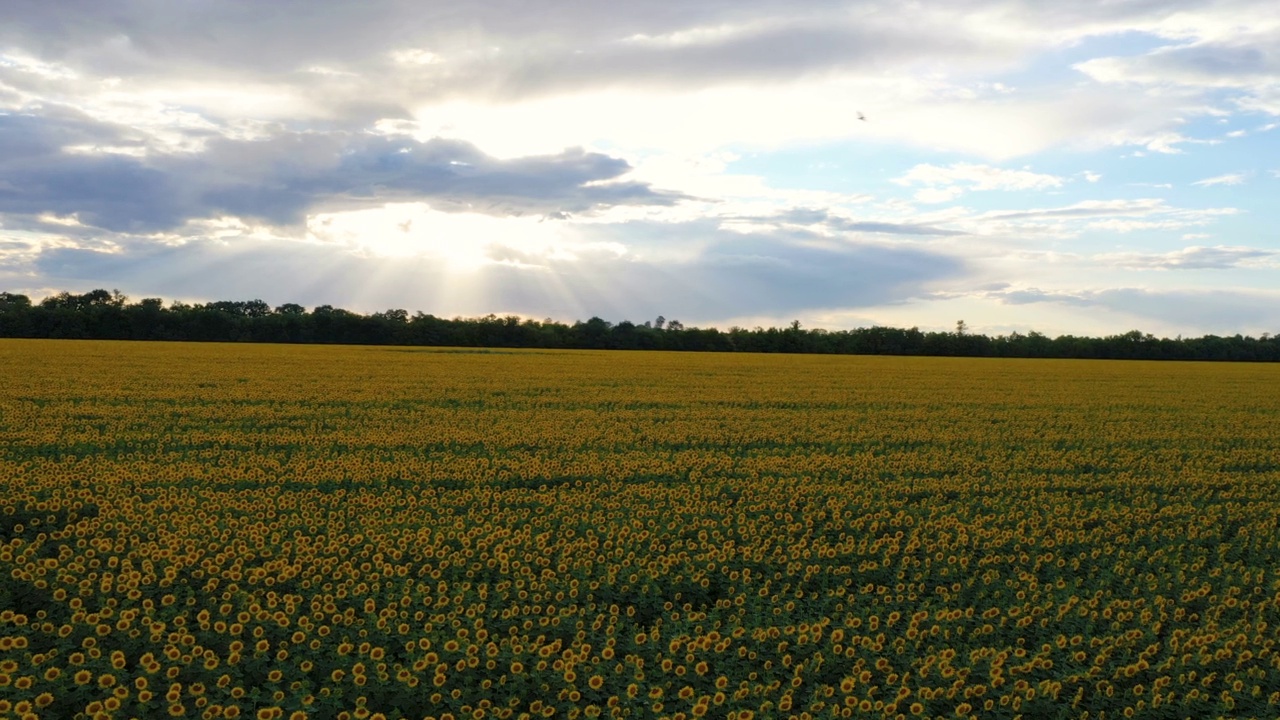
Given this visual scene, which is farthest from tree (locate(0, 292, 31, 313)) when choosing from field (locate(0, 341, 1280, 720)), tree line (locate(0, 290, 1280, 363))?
field (locate(0, 341, 1280, 720))

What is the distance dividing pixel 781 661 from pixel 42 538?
7.78 metres

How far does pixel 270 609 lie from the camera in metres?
7.48

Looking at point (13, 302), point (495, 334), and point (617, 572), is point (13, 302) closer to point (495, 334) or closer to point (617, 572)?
point (495, 334)

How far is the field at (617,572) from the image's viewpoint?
6500 mm

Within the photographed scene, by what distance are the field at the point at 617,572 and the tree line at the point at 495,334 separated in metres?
61.1

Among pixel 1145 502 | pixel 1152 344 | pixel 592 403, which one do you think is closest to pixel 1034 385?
pixel 592 403

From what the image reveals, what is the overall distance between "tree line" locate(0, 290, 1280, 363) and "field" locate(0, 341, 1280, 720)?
61140 millimetres

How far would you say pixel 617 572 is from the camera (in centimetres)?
878

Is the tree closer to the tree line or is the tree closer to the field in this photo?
the tree line

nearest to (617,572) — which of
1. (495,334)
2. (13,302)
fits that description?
(495,334)

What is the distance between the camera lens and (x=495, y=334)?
80125 millimetres

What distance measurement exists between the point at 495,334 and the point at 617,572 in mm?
72640

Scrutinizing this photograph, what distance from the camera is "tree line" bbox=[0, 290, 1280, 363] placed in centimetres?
7412

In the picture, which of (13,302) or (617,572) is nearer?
(617,572)
